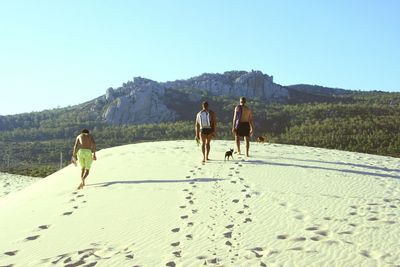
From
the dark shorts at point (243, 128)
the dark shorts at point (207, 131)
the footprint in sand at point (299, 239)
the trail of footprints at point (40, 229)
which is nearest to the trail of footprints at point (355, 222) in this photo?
the footprint in sand at point (299, 239)

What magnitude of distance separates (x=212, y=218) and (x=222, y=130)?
2258 inches

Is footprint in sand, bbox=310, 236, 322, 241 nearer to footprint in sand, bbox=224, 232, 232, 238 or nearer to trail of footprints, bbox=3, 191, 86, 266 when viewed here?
footprint in sand, bbox=224, 232, 232, 238

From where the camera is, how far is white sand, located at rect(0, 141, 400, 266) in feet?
23.4

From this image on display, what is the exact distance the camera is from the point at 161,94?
100125 millimetres

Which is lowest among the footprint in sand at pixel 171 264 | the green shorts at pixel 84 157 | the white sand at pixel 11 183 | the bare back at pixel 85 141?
the white sand at pixel 11 183

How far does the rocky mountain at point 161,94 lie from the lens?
92812mm

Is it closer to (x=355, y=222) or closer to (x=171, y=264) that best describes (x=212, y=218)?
(x=171, y=264)

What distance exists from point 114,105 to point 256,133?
125 ft

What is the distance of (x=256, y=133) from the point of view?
66250 millimetres

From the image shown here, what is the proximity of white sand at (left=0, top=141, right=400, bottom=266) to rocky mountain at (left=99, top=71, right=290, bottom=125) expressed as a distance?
254 ft

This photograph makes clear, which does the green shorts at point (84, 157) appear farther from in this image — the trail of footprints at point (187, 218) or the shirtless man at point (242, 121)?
the shirtless man at point (242, 121)

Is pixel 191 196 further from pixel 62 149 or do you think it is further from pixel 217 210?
pixel 62 149

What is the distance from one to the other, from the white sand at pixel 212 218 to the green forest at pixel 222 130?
2170cm

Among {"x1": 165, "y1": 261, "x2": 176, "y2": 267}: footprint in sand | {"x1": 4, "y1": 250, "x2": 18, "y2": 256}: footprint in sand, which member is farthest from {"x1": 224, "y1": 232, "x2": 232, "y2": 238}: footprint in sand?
{"x1": 4, "y1": 250, "x2": 18, "y2": 256}: footprint in sand
